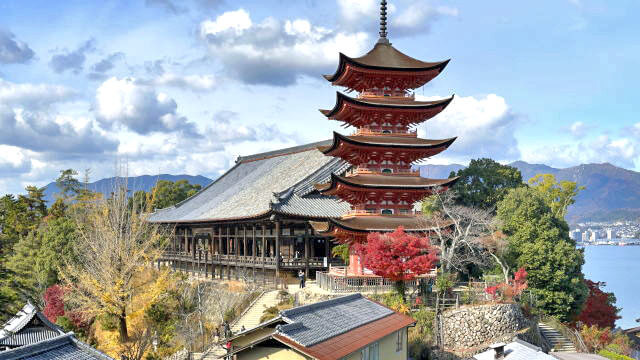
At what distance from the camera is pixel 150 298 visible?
30969mm

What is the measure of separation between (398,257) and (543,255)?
1231 cm

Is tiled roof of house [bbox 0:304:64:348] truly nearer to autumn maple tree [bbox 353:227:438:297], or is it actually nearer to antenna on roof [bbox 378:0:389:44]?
autumn maple tree [bbox 353:227:438:297]

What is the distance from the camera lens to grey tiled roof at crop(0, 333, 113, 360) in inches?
613

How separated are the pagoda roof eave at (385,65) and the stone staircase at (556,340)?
1799 centimetres

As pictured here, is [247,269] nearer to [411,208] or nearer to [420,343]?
[411,208]

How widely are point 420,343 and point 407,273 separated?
3700mm

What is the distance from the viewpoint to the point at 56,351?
16.7 meters

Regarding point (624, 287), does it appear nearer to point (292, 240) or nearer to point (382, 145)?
point (292, 240)

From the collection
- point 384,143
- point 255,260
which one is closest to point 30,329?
point 255,260

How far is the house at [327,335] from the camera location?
19.7 meters

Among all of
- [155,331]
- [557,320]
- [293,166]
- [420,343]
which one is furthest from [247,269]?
[557,320]

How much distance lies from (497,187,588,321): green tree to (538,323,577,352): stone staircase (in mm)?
1817

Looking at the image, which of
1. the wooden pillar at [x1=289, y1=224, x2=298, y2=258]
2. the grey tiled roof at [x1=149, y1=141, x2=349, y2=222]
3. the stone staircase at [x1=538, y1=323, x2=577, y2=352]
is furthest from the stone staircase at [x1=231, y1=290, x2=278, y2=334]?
the stone staircase at [x1=538, y1=323, x2=577, y2=352]

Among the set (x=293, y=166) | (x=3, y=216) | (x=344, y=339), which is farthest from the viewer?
(x=3, y=216)
